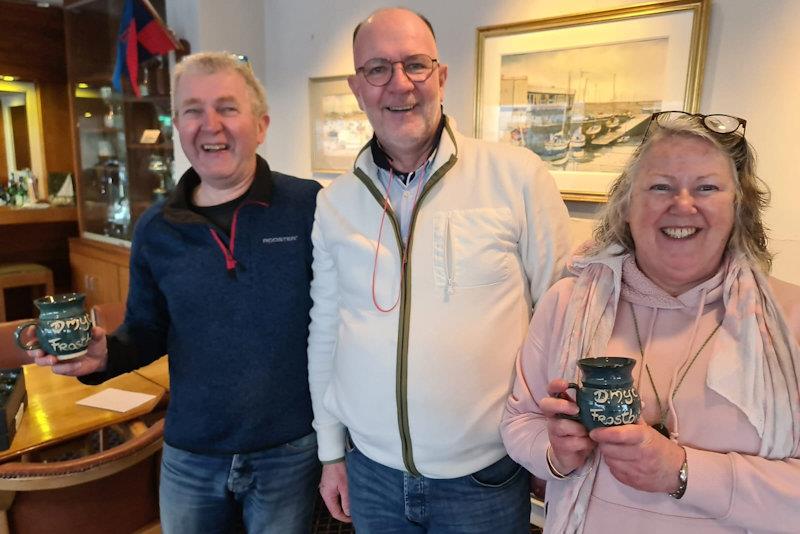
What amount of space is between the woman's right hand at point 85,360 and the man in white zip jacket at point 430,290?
0.60m

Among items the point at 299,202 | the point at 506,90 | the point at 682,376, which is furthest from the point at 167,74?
the point at 682,376

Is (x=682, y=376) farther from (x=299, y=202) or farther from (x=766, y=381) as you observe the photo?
(x=299, y=202)

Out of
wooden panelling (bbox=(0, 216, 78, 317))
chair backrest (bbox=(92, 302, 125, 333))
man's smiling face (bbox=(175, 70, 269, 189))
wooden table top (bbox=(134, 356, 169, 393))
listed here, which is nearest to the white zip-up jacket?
man's smiling face (bbox=(175, 70, 269, 189))

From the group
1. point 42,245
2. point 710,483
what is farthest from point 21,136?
point 710,483

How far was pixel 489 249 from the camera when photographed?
1190 mm

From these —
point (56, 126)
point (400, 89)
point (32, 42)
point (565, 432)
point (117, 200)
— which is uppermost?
point (32, 42)

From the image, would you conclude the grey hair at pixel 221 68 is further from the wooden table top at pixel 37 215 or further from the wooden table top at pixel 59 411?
the wooden table top at pixel 37 215

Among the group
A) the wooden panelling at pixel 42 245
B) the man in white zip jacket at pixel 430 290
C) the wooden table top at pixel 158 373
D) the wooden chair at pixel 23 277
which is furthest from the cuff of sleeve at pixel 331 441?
the wooden panelling at pixel 42 245

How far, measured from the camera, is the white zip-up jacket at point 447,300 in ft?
3.83

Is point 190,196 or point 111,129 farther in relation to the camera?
point 111,129

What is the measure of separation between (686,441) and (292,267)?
3.00ft

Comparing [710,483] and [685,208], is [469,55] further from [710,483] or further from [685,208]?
[710,483]

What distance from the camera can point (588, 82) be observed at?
232 cm

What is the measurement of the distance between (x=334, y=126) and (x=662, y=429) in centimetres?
275
